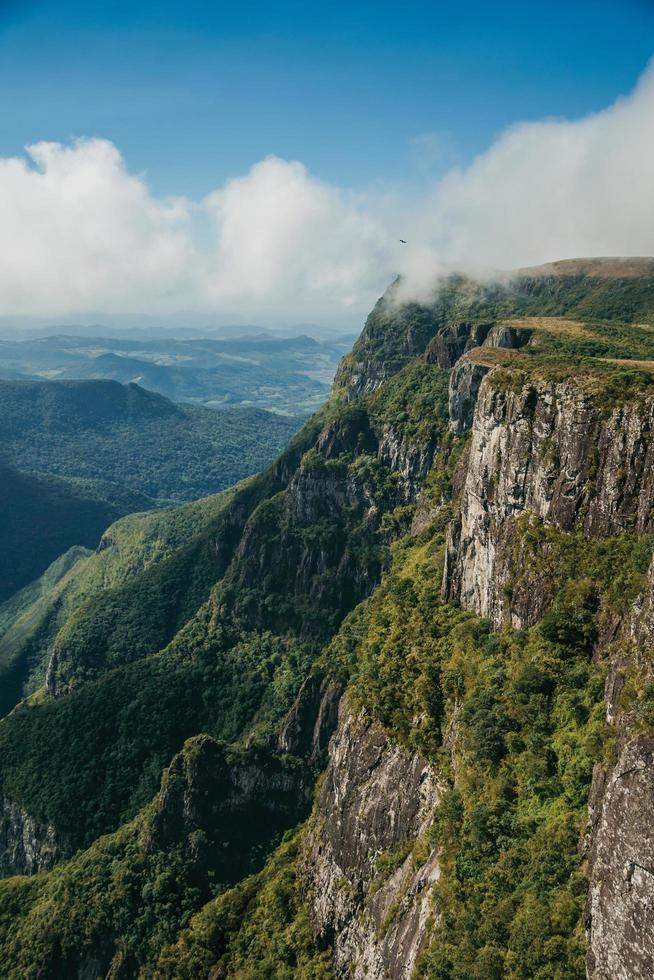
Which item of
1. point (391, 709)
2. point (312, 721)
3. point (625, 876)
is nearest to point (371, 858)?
point (391, 709)

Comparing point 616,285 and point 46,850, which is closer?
point 46,850

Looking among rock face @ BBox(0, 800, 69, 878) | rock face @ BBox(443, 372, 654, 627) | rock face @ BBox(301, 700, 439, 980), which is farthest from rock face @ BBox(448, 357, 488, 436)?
rock face @ BBox(0, 800, 69, 878)

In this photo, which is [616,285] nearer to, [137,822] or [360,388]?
[360,388]

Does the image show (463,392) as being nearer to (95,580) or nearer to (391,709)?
(391,709)

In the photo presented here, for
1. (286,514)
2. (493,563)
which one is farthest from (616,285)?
(493,563)

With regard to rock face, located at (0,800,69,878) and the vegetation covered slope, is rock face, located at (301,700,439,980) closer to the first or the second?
rock face, located at (0,800,69,878)
